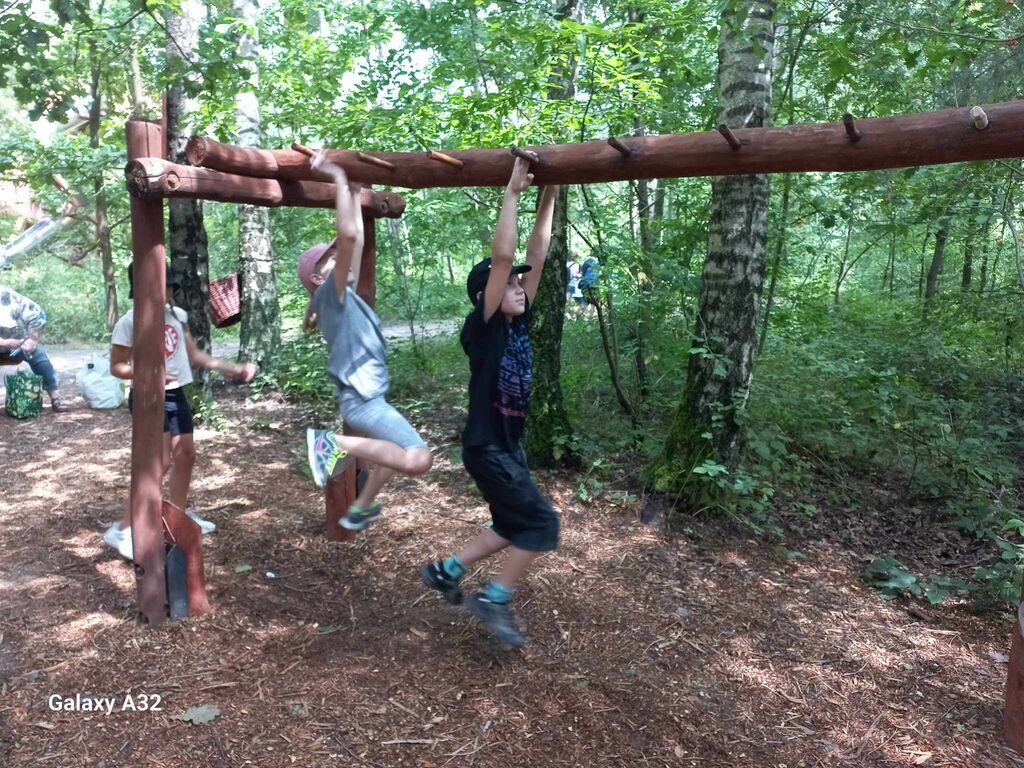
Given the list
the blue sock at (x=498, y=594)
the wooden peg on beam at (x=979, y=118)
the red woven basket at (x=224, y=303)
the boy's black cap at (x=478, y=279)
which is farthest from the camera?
the red woven basket at (x=224, y=303)

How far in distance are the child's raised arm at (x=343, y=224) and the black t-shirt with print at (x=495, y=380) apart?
60cm

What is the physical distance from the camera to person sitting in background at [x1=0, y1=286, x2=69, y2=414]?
27.4 ft

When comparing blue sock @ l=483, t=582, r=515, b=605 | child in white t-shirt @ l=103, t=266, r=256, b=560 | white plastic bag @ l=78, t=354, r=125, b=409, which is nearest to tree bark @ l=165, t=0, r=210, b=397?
white plastic bag @ l=78, t=354, r=125, b=409

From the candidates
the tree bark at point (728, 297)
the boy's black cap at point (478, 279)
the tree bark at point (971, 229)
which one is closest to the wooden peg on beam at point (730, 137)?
the boy's black cap at point (478, 279)

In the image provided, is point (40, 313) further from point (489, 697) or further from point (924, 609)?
point (924, 609)

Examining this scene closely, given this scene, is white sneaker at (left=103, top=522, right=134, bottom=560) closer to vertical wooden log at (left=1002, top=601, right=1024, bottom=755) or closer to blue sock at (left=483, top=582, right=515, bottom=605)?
blue sock at (left=483, top=582, right=515, bottom=605)

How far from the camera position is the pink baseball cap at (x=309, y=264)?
146 inches

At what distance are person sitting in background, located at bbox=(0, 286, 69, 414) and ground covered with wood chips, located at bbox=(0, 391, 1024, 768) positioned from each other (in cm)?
351

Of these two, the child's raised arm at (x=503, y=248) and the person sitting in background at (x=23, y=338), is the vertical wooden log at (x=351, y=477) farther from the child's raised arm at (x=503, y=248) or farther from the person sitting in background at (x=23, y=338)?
the person sitting in background at (x=23, y=338)

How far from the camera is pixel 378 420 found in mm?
3377

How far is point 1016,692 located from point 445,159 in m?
3.52

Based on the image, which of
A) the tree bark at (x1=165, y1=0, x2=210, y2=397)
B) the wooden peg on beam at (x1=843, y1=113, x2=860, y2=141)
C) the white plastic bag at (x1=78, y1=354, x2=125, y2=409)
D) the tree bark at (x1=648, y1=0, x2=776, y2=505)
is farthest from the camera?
the white plastic bag at (x1=78, y1=354, x2=125, y2=409)

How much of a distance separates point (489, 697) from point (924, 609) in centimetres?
292

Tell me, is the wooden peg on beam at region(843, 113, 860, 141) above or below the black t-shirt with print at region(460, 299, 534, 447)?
above
